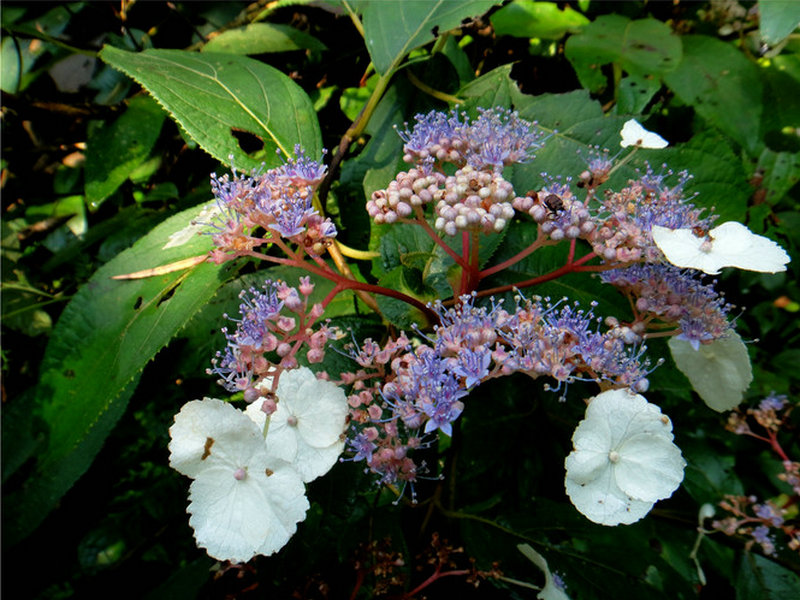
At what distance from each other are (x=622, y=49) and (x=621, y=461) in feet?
2.98

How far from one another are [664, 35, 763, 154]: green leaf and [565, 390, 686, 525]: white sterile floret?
0.77 metres

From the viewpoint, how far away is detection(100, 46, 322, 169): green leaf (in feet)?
3.31

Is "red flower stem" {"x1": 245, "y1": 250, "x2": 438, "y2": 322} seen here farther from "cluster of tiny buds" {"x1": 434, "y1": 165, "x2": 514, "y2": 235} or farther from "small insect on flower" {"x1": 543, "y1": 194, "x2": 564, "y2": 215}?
"small insect on flower" {"x1": 543, "y1": 194, "x2": 564, "y2": 215}

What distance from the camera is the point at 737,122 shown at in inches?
48.7

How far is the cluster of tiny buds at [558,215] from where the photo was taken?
0.83 metres

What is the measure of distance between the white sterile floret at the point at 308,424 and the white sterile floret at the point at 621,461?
293 millimetres

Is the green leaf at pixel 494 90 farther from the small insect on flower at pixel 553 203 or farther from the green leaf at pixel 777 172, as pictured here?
the green leaf at pixel 777 172

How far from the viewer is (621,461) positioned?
748mm

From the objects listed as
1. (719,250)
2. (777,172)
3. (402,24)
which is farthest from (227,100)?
(777,172)

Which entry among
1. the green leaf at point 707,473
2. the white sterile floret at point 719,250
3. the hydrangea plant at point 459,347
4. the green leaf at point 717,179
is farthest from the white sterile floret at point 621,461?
the green leaf at point 707,473

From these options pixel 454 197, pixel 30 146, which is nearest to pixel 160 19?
pixel 30 146

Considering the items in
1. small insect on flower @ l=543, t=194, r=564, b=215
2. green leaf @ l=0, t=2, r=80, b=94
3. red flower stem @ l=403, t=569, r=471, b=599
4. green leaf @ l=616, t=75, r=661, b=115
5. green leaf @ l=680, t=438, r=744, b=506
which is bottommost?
green leaf @ l=680, t=438, r=744, b=506

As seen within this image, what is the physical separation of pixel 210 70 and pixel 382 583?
3.18ft

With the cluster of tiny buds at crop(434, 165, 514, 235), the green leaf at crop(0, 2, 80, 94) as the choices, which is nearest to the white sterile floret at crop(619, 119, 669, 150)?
the cluster of tiny buds at crop(434, 165, 514, 235)
